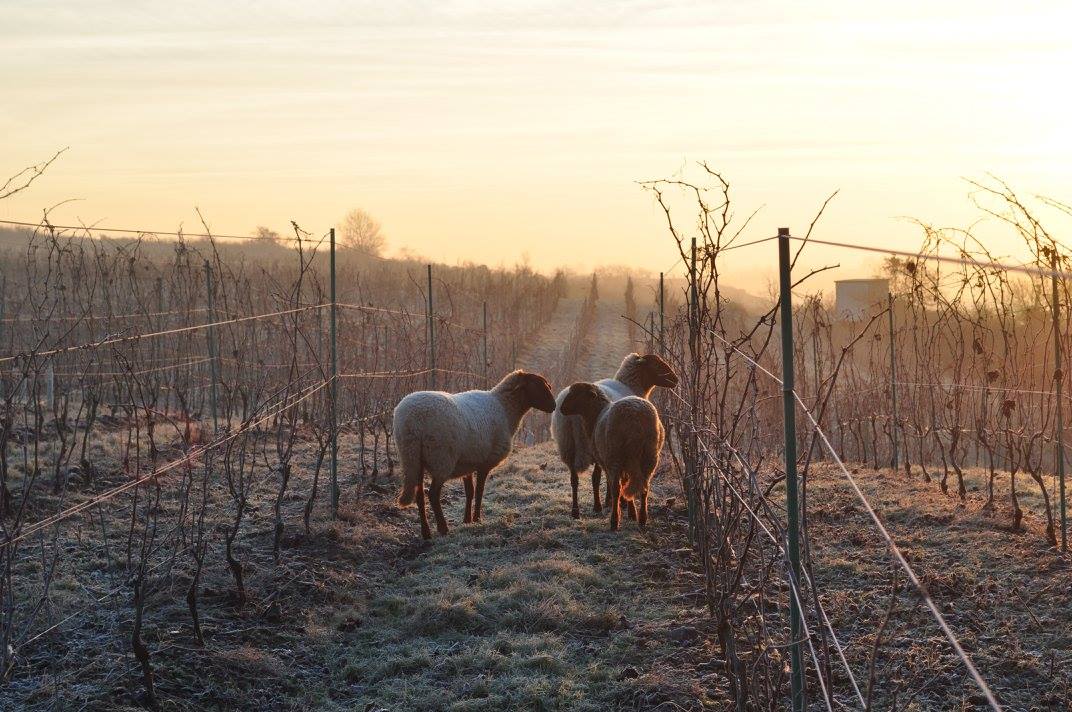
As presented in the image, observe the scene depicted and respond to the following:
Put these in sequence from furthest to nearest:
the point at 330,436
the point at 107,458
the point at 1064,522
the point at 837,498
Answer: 1. the point at 107,458
2. the point at 837,498
3. the point at 330,436
4. the point at 1064,522

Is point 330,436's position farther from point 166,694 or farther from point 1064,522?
point 1064,522

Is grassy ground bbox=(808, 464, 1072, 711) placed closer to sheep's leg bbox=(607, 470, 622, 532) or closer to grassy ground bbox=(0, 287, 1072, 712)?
grassy ground bbox=(0, 287, 1072, 712)

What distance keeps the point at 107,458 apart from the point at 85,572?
3.66 meters

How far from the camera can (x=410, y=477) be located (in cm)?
735

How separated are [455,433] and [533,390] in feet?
3.82

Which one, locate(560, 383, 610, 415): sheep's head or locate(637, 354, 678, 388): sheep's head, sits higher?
locate(637, 354, 678, 388): sheep's head

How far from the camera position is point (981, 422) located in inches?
329

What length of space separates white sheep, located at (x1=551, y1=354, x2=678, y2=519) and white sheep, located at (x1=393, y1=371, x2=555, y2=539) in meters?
0.26

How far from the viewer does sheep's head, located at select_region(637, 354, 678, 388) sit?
29.4 ft

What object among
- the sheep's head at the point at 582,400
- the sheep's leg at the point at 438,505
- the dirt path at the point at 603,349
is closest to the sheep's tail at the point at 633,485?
the sheep's head at the point at 582,400

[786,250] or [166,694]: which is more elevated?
[786,250]

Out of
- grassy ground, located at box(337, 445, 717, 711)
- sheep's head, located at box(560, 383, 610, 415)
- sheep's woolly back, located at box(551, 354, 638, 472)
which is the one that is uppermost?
sheep's head, located at box(560, 383, 610, 415)

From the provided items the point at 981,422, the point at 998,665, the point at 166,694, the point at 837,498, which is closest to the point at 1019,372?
the point at 981,422

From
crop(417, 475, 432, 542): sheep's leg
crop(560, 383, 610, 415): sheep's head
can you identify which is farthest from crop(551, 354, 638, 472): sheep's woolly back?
crop(417, 475, 432, 542): sheep's leg
